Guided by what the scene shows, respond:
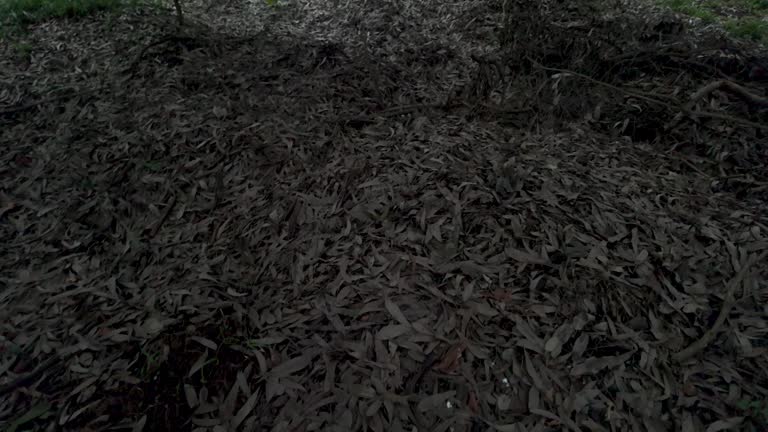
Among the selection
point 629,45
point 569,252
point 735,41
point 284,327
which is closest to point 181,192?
point 284,327

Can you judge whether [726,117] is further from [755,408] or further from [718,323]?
[755,408]

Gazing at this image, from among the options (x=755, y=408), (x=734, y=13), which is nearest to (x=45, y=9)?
(x=755, y=408)

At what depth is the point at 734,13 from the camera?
465cm

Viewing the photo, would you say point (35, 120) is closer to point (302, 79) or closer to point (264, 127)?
point (264, 127)

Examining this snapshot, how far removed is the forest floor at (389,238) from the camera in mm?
1580

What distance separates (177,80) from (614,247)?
151 inches

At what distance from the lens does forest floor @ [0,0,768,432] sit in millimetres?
1580

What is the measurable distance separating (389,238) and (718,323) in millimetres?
1554

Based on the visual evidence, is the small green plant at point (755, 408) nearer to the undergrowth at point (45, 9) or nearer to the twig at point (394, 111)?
the twig at point (394, 111)

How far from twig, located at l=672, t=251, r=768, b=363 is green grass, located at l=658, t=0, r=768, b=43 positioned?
11.7ft

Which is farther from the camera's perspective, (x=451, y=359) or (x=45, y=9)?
(x=45, y=9)

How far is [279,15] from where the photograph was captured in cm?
492

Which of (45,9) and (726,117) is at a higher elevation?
(45,9)

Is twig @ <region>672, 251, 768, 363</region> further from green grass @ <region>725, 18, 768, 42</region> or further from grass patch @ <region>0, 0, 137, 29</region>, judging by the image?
grass patch @ <region>0, 0, 137, 29</region>
